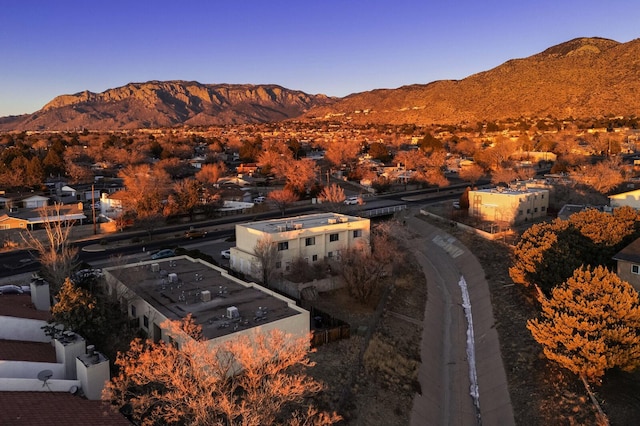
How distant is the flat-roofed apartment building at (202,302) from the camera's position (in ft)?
82.4

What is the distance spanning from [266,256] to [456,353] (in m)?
13.8

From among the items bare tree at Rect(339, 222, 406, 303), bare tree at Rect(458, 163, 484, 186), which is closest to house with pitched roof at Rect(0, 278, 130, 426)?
bare tree at Rect(339, 222, 406, 303)

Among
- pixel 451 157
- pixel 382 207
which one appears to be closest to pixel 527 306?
pixel 382 207

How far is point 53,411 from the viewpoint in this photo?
17.4 m

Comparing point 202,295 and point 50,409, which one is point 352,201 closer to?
point 202,295

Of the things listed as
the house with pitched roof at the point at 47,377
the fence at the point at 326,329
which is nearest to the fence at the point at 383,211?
the fence at the point at 326,329

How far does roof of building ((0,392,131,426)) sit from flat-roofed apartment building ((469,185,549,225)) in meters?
44.8

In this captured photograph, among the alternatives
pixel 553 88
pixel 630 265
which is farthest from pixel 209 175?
pixel 553 88

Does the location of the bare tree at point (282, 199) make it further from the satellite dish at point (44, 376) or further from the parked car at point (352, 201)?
the satellite dish at point (44, 376)

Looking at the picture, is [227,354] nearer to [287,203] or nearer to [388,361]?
[388,361]

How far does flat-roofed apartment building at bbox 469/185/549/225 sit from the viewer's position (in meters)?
53.8

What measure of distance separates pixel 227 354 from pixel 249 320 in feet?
10.7

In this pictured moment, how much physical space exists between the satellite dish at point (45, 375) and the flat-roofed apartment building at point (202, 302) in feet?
19.2

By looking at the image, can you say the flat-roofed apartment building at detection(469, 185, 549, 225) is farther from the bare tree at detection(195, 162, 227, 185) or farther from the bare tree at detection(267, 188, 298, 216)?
the bare tree at detection(195, 162, 227, 185)
